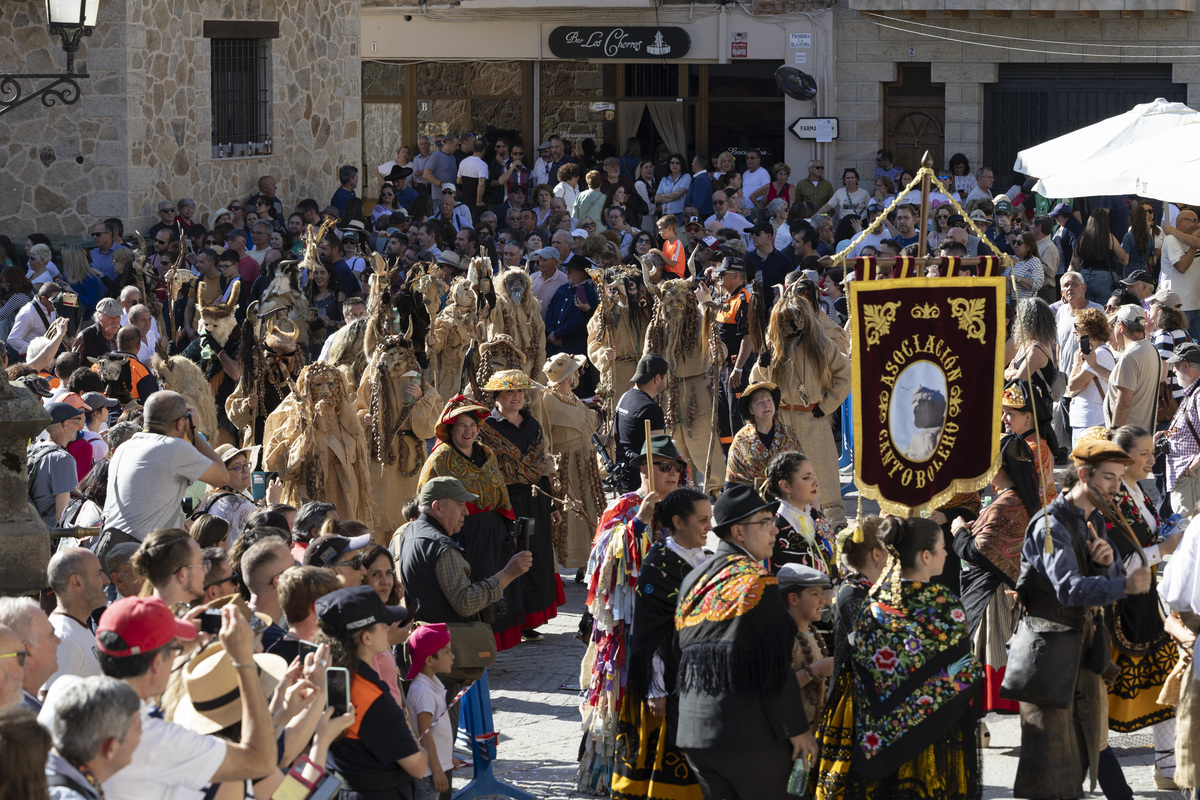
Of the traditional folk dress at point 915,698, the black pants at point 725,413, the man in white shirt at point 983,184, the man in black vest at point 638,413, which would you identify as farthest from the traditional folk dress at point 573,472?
the man in white shirt at point 983,184

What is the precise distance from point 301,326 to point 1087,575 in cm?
770

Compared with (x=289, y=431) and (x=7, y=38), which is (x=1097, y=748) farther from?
(x=7, y=38)

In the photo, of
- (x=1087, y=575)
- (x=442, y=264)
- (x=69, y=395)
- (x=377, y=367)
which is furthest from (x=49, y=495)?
(x=442, y=264)

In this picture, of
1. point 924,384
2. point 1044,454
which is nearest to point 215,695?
point 924,384

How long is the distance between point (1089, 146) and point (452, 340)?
22.1 feet

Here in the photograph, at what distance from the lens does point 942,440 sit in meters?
6.51

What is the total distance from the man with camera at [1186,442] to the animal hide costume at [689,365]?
10.2 feet

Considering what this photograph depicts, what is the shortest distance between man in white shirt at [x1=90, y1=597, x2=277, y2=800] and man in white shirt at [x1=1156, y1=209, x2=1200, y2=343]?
11.2 metres

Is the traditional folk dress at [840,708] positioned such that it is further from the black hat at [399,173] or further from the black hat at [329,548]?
the black hat at [399,173]

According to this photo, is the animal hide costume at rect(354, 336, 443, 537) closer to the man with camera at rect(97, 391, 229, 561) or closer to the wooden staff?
the man with camera at rect(97, 391, 229, 561)

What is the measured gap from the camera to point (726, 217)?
1894cm

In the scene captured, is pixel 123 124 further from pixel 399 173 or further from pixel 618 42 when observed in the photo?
pixel 618 42

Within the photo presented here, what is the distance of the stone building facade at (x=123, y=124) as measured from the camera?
17891mm

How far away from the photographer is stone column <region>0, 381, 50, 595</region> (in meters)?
5.66
